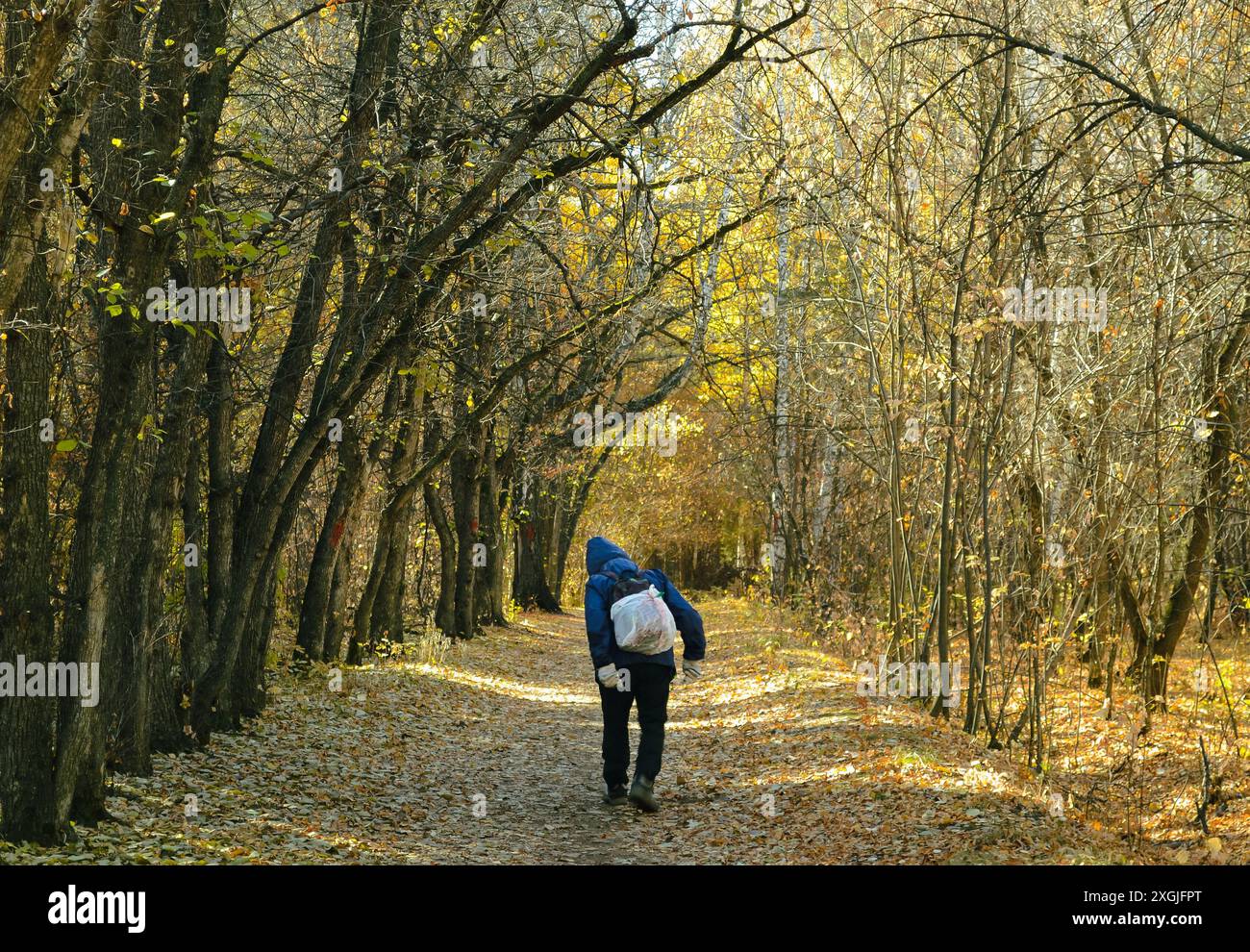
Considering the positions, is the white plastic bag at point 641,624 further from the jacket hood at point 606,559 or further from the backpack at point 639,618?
the jacket hood at point 606,559

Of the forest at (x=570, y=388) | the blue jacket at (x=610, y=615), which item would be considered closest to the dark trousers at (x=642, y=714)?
the blue jacket at (x=610, y=615)

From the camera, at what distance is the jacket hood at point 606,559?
909cm

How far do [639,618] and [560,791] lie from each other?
2.27 m

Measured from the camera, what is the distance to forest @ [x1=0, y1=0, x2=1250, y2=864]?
7141mm

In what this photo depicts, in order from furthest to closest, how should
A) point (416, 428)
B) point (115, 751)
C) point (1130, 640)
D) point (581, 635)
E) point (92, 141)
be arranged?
point (581, 635) < point (1130, 640) < point (416, 428) < point (115, 751) < point (92, 141)

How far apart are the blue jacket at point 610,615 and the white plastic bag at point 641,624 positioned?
0.25 feet

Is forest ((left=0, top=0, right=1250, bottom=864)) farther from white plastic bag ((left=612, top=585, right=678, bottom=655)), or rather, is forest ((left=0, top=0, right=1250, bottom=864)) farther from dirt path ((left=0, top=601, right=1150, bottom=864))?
white plastic bag ((left=612, top=585, right=678, bottom=655))

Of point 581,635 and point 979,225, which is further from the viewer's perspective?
point 581,635

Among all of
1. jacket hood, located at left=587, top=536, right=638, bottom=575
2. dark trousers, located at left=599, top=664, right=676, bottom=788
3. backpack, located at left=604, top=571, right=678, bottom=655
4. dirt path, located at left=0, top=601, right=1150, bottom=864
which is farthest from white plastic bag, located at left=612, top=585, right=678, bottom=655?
dirt path, located at left=0, top=601, right=1150, bottom=864

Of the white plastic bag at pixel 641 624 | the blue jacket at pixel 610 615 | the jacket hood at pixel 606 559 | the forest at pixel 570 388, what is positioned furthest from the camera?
the jacket hood at pixel 606 559

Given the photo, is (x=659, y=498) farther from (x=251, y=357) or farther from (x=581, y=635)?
(x=251, y=357)

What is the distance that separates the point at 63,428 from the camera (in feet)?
30.3

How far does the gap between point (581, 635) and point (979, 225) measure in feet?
63.8
